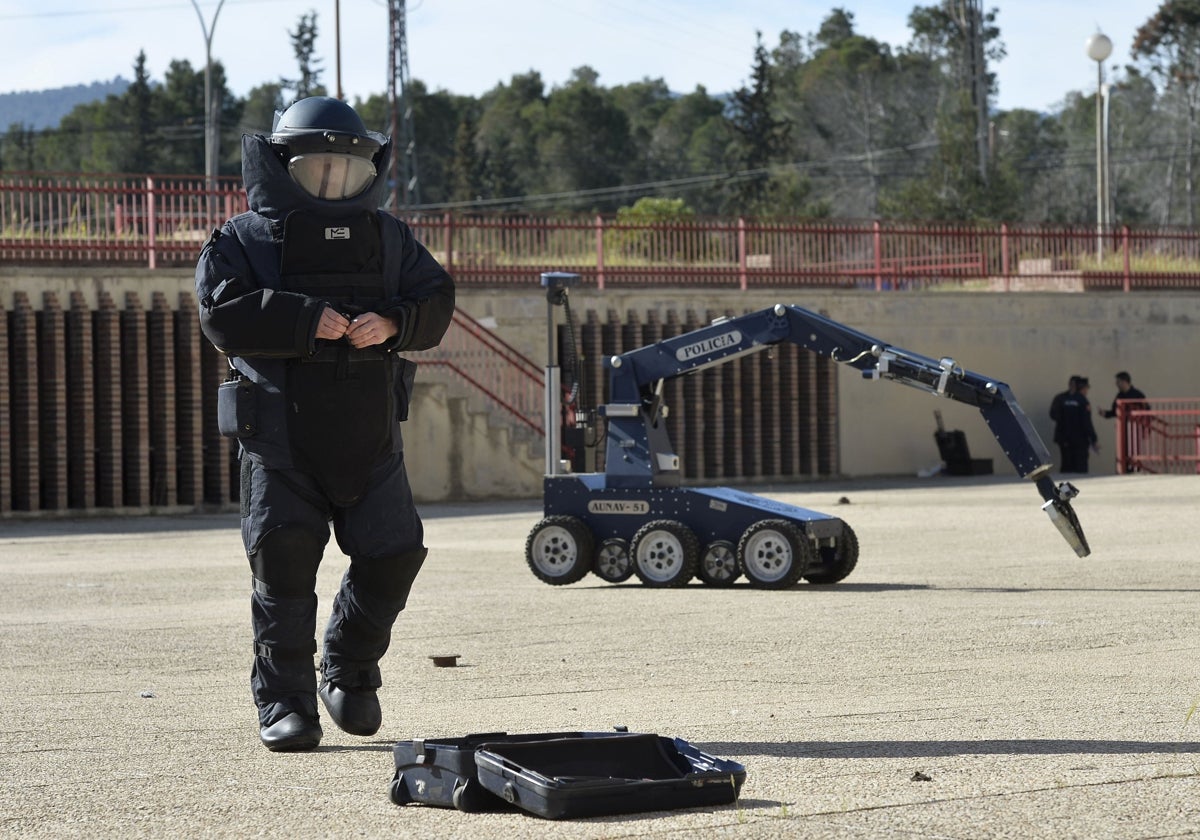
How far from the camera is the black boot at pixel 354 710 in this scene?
6.30m

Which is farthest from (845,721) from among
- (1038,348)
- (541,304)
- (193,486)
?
(1038,348)

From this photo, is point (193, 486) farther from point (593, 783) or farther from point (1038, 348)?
point (593, 783)

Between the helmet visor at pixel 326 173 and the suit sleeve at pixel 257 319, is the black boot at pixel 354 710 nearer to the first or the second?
the suit sleeve at pixel 257 319

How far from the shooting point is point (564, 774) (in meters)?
5.25

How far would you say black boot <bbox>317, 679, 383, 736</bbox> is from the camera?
6.30 m

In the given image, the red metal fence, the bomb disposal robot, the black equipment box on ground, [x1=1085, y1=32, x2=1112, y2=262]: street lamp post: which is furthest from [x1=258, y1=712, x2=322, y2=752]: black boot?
[x1=1085, y1=32, x2=1112, y2=262]: street lamp post

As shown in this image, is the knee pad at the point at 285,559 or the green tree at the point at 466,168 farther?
the green tree at the point at 466,168

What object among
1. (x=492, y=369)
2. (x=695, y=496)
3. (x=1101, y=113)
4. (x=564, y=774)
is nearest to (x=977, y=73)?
(x=1101, y=113)

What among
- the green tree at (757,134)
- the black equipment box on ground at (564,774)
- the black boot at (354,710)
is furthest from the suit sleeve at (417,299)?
the green tree at (757,134)

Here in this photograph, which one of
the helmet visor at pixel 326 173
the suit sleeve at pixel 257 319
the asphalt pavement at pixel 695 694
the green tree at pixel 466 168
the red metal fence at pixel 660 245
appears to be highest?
the green tree at pixel 466 168

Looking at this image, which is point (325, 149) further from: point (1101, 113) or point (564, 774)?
point (1101, 113)

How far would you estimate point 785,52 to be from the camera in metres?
102

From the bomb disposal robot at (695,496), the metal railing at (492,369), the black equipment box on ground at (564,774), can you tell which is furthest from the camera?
the metal railing at (492,369)

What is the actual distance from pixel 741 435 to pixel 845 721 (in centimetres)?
2181
